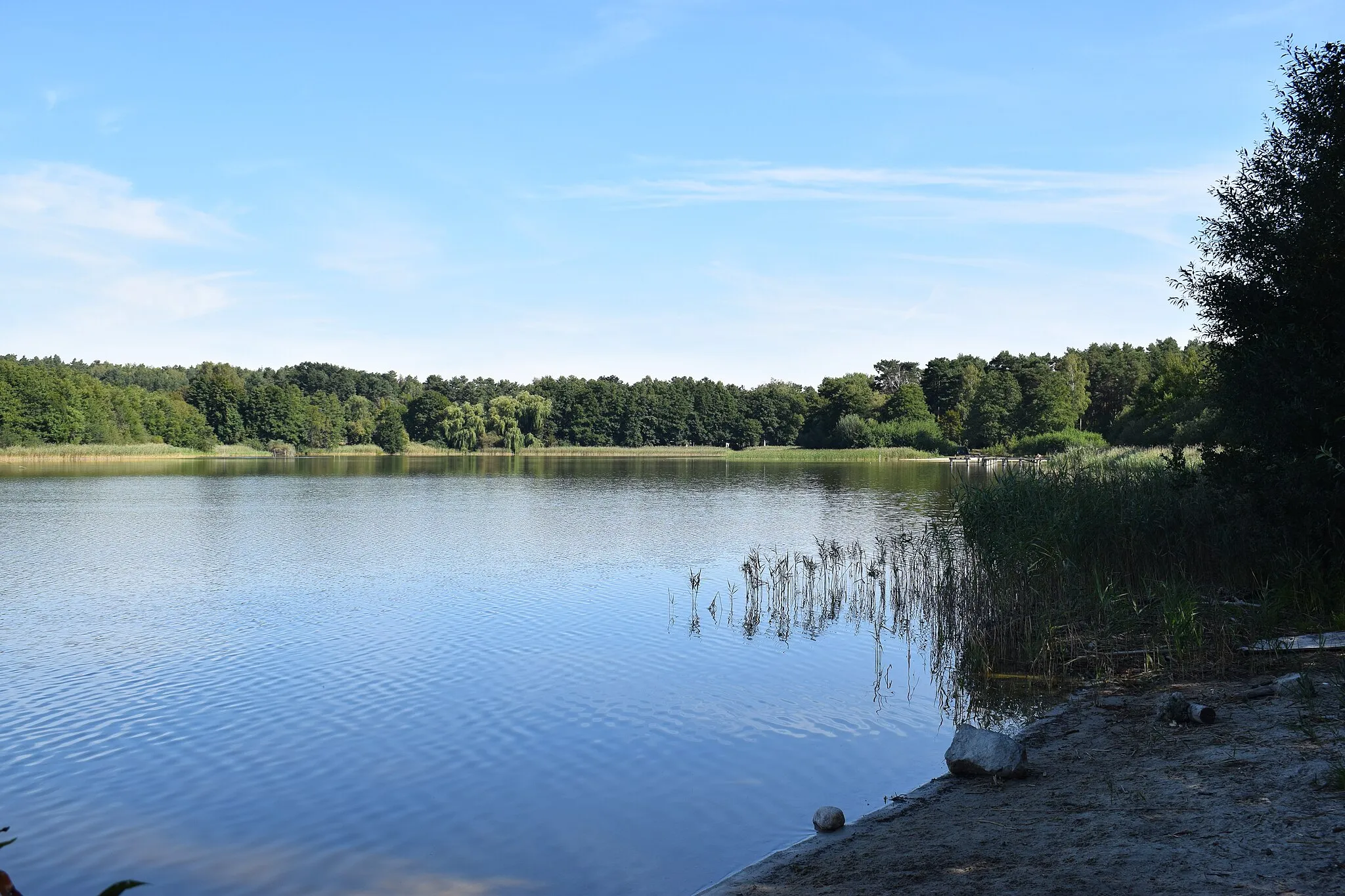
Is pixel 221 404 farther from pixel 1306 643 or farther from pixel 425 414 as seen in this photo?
pixel 1306 643

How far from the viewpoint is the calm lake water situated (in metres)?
7.72

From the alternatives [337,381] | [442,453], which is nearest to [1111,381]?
[442,453]

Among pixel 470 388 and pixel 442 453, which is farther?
pixel 470 388

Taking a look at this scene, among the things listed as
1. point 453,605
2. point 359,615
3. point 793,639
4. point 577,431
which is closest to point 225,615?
point 359,615

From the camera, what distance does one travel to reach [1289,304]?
1373 cm

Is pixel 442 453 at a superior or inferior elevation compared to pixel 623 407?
inferior

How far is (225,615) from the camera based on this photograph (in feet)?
59.5

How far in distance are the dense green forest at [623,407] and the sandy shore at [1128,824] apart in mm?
65741

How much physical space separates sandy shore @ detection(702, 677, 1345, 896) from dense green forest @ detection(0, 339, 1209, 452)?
2588 inches

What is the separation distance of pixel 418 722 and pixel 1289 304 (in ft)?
42.8

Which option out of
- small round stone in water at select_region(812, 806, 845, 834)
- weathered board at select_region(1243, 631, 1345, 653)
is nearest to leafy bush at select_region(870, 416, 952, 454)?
weathered board at select_region(1243, 631, 1345, 653)

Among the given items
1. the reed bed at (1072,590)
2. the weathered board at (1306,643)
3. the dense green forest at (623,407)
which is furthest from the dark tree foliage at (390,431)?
the weathered board at (1306,643)

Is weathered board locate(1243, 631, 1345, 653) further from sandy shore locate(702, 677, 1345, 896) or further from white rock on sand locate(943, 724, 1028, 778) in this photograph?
white rock on sand locate(943, 724, 1028, 778)

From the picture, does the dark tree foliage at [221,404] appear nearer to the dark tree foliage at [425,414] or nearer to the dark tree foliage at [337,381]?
the dark tree foliage at [425,414]
